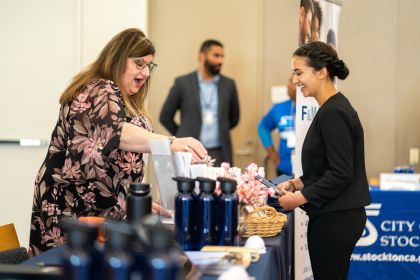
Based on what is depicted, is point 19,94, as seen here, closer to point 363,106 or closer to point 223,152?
point 223,152

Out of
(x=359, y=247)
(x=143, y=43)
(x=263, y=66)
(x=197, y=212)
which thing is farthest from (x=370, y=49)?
(x=197, y=212)

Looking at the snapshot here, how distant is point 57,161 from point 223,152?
3.58 m

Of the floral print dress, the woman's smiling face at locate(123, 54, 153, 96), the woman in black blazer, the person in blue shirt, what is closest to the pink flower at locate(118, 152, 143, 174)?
the floral print dress

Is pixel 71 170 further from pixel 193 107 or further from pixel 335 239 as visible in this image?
pixel 193 107

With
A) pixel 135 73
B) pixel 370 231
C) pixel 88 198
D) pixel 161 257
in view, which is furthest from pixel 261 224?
pixel 370 231

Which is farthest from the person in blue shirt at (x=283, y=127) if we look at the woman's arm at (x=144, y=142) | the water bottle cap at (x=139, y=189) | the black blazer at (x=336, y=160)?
the water bottle cap at (x=139, y=189)

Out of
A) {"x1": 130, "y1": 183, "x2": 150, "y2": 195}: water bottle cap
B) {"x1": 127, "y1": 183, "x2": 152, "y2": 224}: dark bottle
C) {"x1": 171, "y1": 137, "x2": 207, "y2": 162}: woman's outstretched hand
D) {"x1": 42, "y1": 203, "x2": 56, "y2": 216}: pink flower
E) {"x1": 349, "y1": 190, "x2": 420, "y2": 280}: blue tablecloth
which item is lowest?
{"x1": 349, "y1": 190, "x2": 420, "y2": 280}: blue tablecloth

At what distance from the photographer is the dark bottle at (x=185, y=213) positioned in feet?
6.64

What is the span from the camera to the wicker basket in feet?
8.14

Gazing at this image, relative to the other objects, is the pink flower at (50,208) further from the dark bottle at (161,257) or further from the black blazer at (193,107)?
the black blazer at (193,107)

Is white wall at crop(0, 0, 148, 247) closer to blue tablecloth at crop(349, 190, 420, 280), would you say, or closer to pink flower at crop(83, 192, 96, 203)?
blue tablecloth at crop(349, 190, 420, 280)

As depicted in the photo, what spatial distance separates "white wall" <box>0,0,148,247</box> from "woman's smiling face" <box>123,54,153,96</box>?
2.59m

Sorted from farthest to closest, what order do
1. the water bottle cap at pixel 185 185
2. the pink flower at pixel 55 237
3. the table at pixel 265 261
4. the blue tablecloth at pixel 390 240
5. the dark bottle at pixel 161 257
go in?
the blue tablecloth at pixel 390 240
the pink flower at pixel 55 237
the water bottle cap at pixel 185 185
the table at pixel 265 261
the dark bottle at pixel 161 257

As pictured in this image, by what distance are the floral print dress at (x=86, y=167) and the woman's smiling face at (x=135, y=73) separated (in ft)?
0.40
